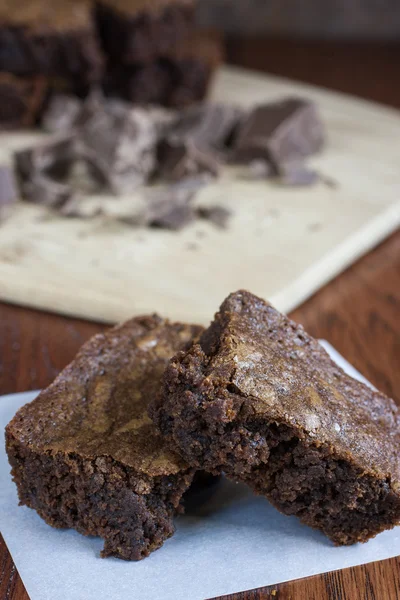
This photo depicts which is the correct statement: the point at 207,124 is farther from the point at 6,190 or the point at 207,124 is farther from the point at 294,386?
the point at 294,386

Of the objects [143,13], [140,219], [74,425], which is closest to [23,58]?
[143,13]

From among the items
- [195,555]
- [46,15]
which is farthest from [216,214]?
[195,555]

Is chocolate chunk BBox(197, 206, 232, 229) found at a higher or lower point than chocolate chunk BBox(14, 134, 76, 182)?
higher

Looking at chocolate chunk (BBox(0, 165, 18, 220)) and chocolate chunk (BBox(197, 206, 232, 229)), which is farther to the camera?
chocolate chunk (BBox(0, 165, 18, 220))

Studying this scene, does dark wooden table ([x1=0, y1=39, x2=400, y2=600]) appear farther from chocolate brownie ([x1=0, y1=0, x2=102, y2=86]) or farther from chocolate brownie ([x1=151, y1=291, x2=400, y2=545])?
chocolate brownie ([x1=0, y1=0, x2=102, y2=86])

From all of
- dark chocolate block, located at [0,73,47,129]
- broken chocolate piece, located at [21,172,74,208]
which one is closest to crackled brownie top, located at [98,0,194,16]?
dark chocolate block, located at [0,73,47,129]

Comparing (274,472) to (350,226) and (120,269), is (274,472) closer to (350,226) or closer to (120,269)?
(120,269)

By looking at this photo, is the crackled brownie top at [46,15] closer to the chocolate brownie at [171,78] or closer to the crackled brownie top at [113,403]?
the chocolate brownie at [171,78]
